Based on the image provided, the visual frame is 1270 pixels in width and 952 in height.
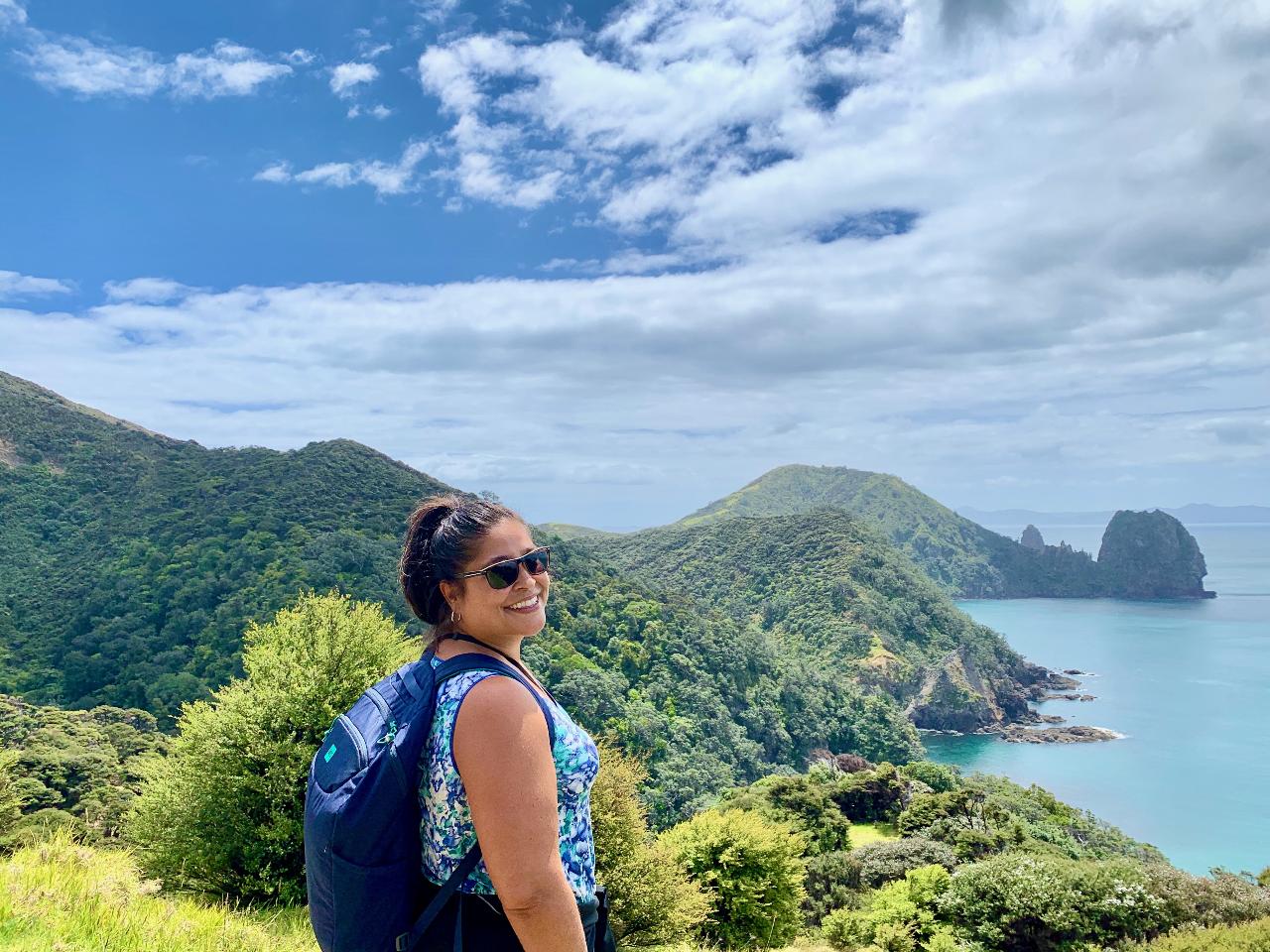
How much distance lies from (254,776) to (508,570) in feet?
36.8

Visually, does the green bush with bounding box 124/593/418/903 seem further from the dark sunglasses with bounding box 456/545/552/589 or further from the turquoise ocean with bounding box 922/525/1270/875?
the turquoise ocean with bounding box 922/525/1270/875

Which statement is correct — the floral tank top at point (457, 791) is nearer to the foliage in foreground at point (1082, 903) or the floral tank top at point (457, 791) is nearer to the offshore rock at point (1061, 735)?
the foliage in foreground at point (1082, 903)

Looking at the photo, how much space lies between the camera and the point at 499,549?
6.25ft

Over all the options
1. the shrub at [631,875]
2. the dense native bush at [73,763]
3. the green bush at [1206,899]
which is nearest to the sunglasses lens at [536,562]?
the shrub at [631,875]

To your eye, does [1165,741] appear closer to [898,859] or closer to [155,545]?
[898,859]

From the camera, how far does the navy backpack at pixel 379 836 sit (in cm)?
156

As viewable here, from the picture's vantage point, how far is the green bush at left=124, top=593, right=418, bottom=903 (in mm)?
10859

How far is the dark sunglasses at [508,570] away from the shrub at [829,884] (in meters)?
23.4

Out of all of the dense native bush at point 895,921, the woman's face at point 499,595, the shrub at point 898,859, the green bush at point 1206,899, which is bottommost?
the shrub at point 898,859

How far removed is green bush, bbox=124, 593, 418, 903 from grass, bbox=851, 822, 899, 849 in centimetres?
2474

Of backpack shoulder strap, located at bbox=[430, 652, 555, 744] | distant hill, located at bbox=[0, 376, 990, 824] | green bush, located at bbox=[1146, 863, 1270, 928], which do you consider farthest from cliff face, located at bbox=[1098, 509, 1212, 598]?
backpack shoulder strap, located at bbox=[430, 652, 555, 744]

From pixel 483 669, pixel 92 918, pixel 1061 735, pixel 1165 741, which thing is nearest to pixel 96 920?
pixel 92 918

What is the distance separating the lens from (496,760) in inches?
57.1

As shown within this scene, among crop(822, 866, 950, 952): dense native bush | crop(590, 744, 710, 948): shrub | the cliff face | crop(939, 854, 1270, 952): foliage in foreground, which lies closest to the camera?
crop(590, 744, 710, 948): shrub
